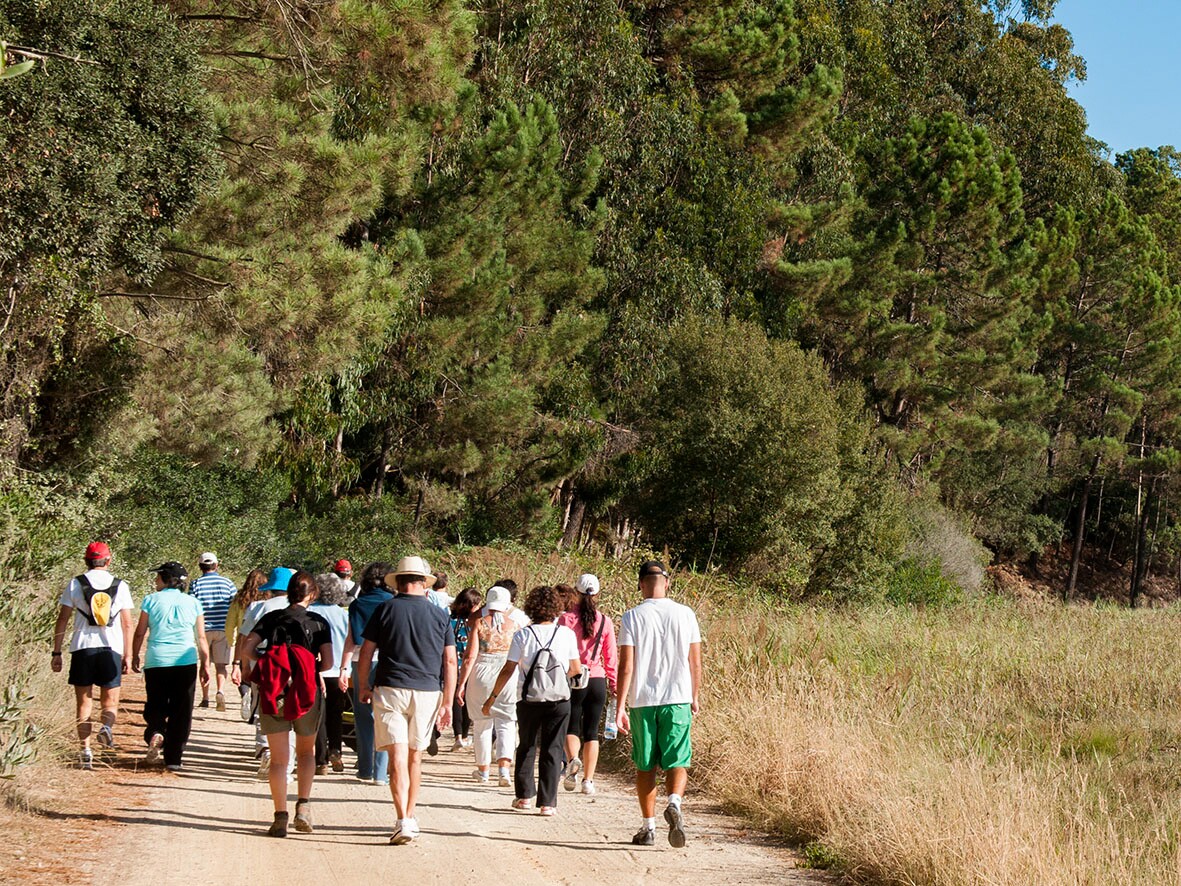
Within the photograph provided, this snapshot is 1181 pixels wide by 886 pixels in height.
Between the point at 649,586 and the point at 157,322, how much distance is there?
14.9 meters

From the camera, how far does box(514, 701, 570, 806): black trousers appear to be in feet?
30.3

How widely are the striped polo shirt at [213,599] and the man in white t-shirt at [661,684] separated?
606 cm

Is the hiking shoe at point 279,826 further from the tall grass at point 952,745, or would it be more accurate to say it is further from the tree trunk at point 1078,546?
the tree trunk at point 1078,546

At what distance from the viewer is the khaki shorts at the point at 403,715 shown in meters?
7.98

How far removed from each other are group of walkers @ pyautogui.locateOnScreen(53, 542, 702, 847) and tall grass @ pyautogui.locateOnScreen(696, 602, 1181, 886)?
3.57ft

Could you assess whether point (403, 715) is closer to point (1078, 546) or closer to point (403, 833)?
point (403, 833)

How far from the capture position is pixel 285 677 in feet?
26.8

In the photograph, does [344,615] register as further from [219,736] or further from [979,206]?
[979,206]

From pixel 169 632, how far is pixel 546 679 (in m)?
3.28

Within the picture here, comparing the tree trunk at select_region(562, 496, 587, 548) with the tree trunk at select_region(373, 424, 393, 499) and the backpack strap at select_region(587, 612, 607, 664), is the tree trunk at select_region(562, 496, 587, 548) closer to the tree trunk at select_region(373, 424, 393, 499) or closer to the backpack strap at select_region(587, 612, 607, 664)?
the tree trunk at select_region(373, 424, 393, 499)

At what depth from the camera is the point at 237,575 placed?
27.0 meters

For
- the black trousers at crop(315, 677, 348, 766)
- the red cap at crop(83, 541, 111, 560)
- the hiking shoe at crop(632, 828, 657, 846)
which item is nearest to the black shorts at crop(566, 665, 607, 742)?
the hiking shoe at crop(632, 828, 657, 846)

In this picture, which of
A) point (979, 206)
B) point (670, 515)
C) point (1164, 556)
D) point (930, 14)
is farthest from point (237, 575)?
point (1164, 556)

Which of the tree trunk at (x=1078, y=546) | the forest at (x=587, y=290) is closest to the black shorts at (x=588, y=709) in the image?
the forest at (x=587, y=290)
